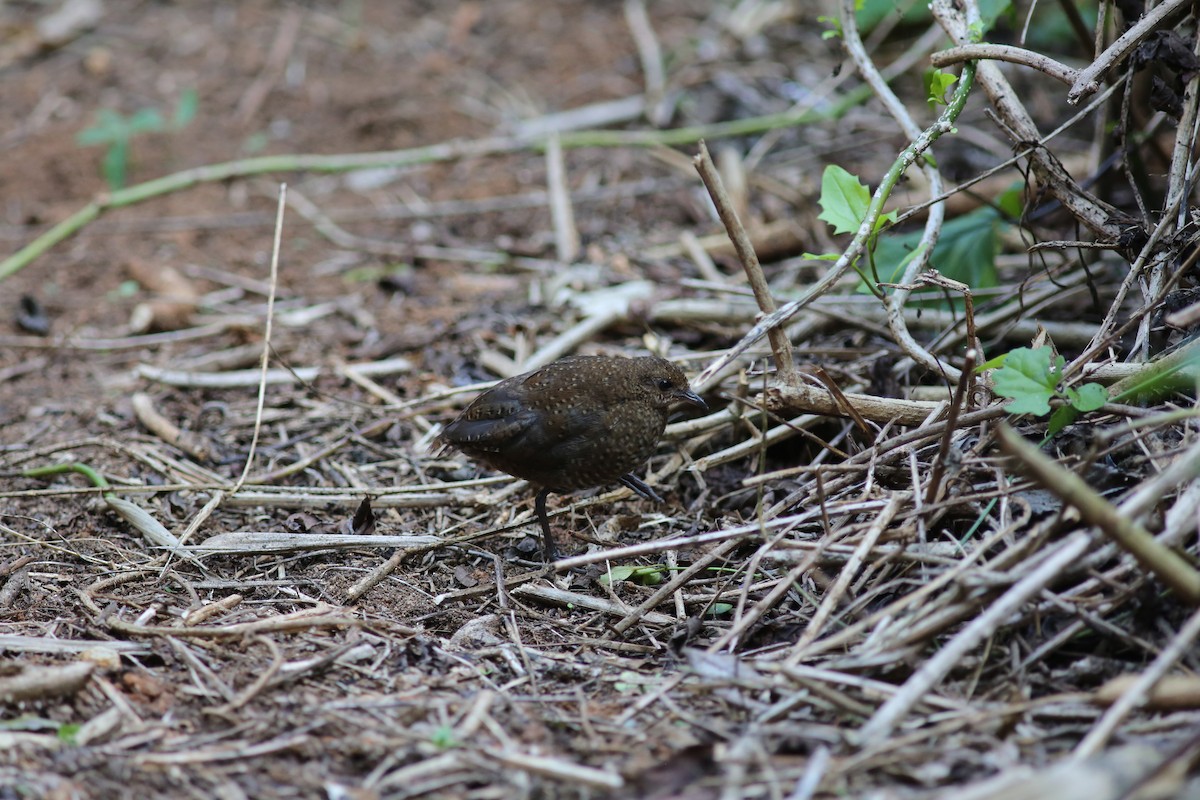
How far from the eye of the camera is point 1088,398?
A: 3.12 metres

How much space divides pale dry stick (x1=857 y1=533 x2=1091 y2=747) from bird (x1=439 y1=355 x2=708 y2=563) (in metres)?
1.76

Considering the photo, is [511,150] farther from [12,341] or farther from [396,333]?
[12,341]

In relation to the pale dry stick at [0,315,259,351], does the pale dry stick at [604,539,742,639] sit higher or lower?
higher

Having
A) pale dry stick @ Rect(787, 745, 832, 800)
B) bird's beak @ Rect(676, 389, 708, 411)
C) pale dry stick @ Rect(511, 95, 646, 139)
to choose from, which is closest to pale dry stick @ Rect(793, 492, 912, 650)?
pale dry stick @ Rect(787, 745, 832, 800)

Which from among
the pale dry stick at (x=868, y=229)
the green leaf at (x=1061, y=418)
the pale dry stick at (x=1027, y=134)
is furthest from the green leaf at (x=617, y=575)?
the pale dry stick at (x=1027, y=134)

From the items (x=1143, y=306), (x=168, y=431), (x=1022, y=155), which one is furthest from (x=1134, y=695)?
(x=168, y=431)

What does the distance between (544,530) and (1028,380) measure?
6.19 ft

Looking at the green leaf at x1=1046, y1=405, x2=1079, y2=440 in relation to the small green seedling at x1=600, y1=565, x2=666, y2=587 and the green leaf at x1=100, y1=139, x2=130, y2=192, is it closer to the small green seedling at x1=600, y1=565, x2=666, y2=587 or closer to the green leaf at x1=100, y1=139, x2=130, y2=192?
the small green seedling at x1=600, y1=565, x2=666, y2=587

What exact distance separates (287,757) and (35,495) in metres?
2.07

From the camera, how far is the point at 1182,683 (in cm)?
246

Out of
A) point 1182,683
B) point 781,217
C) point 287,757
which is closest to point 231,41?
point 781,217

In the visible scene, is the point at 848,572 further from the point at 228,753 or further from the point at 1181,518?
the point at 228,753

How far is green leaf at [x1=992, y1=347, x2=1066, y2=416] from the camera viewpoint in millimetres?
3127

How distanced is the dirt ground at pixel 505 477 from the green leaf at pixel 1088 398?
0.75 feet
